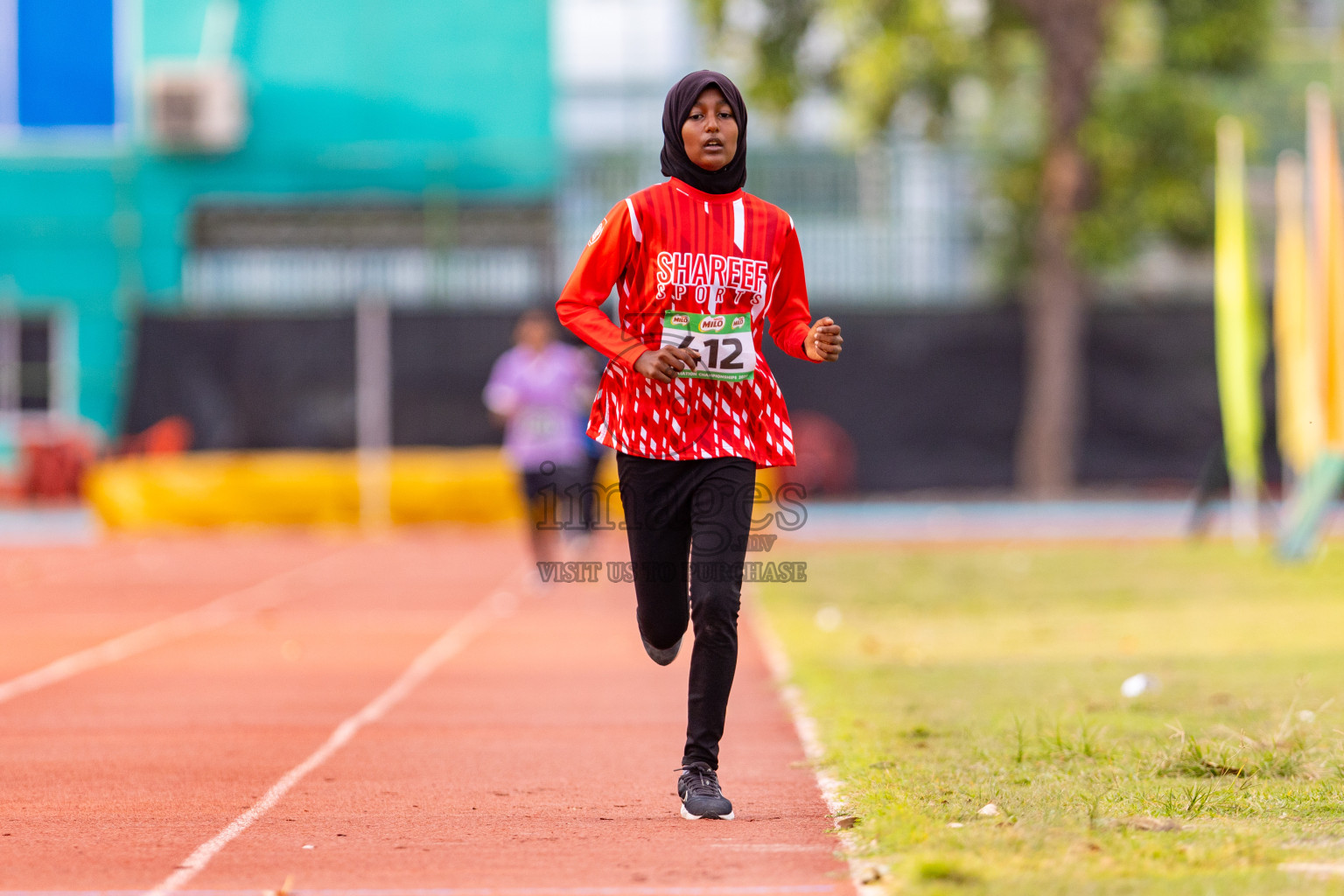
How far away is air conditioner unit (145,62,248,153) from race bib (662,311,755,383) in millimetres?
24606

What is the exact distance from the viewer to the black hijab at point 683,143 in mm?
5730

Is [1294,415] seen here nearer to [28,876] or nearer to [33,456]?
[28,876]

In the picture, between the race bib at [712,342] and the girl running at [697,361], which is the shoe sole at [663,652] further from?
the race bib at [712,342]

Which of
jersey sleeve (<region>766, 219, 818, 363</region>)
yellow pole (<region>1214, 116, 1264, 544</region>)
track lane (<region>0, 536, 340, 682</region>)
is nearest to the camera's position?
jersey sleeve (<region>766, 219, 818, 363</region>)

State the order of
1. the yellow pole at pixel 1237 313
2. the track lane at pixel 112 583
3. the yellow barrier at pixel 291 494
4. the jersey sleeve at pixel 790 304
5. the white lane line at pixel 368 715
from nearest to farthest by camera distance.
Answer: the white lane line at pixel 368 715, the jersey sleeve at pixel 790 304, the track lane at pixel 112 583, the yellow pole at pixel 1237 313, the yellow barrier at pixel 291 494

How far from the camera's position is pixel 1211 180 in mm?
25438

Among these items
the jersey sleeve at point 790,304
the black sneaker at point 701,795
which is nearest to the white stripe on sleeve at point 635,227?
the jersey sleeve at point 790,304

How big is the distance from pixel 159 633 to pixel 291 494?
34.4ft

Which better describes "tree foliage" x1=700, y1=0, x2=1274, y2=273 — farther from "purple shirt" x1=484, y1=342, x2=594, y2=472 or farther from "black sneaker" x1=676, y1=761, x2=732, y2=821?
"black sneaker" x1=676, y1=761, x2=732, y2=821

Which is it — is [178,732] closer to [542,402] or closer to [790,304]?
[790,304]

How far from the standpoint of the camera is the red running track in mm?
4895

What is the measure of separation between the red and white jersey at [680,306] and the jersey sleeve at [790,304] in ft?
0.37

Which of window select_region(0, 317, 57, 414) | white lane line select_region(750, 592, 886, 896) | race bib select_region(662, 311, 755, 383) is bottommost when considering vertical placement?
window select_region(0, 317, 57, 414)

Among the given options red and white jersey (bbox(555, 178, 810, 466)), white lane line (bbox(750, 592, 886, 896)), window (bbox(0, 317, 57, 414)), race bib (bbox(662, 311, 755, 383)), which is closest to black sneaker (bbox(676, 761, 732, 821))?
white lane line (bbox(750, 592, 886, 896))
